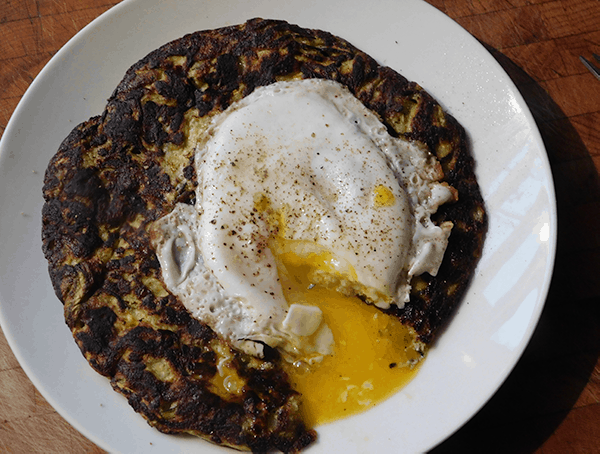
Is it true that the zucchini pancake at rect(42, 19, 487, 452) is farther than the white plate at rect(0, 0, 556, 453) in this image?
No

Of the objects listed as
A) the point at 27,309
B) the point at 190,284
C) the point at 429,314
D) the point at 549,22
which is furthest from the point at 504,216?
the point at 27,309

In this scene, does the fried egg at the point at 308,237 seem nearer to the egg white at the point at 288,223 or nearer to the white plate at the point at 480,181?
the egg white at the point at 288,223

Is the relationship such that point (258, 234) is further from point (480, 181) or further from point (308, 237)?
point (480, 181)

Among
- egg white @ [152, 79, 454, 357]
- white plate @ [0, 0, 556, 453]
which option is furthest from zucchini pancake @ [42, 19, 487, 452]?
white plate @ [0, 0, 556, 453]

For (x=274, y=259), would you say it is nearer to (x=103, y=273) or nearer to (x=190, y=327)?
(x=190, y=327)

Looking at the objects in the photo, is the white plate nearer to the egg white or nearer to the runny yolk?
the runny yolk

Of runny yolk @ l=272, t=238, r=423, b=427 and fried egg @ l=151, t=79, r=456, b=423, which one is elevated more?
fried egg @ l=151, t=79, r=456, b=423
